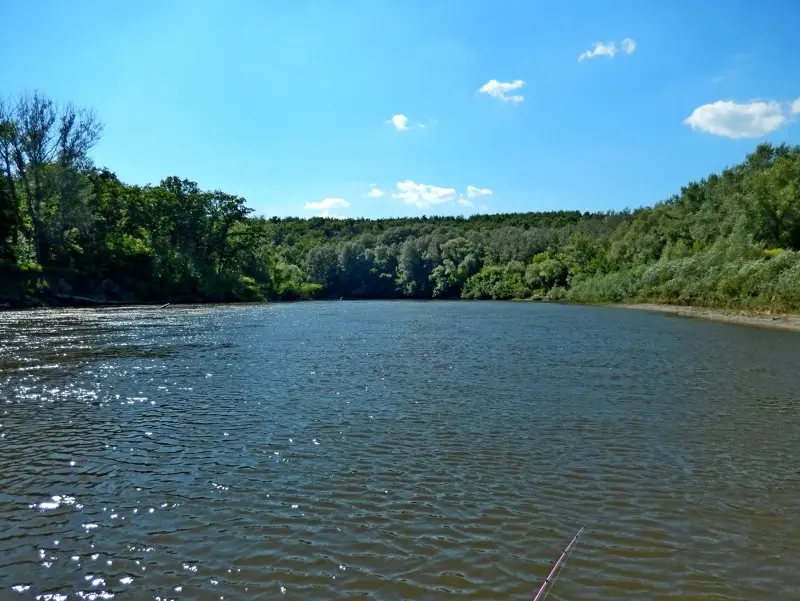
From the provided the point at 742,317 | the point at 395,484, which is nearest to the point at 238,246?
the point at 742,317

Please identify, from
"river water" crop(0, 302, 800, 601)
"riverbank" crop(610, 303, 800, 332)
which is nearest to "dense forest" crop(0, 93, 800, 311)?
"riverbank" crop(610, 303, 800, 332)

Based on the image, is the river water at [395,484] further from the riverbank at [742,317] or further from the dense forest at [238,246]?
the dense forest at [238,246]

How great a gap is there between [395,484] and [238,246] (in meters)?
98.2

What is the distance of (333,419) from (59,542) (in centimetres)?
714

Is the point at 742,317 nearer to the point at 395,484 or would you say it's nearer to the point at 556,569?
the point at 395,484

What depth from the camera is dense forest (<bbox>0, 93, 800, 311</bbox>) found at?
6203 centimetres

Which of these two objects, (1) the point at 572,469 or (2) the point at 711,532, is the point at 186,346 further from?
(2) the point at 711,532

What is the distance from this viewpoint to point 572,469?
1014cm

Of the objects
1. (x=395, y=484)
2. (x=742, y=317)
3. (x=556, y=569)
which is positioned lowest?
(x=742, y=317)

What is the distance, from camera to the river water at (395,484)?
6.41 metres

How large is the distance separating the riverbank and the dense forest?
1.70m

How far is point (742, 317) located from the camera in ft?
170

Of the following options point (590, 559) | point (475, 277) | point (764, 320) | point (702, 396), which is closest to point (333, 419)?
point (590, 559)

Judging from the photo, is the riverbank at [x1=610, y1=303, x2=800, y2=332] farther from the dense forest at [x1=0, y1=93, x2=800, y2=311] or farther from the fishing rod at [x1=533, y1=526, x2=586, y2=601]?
the fishing rod at [x1=533, y1=526, x2=586, y2=601]
